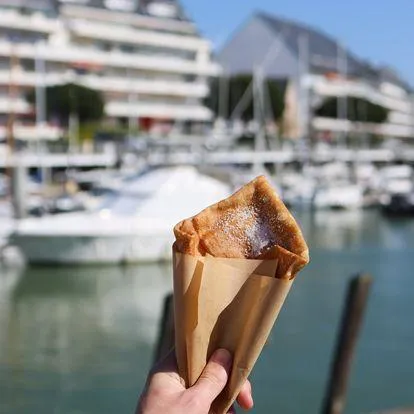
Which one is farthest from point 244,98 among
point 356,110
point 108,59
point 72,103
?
point 356,110

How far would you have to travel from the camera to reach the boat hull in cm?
2477

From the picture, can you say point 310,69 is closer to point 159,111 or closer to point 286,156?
point 159,111

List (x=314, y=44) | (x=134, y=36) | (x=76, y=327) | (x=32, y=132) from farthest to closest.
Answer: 1. (x=314, y=44)
2. (x=134, y=36)
3. (x=32, y=132)
4. (x=76, y=327)

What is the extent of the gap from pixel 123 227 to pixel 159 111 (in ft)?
156

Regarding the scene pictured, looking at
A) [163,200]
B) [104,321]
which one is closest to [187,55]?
[163,200]

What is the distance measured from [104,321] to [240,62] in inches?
3266

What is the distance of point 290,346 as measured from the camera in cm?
1513

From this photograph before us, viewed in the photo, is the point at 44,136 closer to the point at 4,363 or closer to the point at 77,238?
the point at 77,238

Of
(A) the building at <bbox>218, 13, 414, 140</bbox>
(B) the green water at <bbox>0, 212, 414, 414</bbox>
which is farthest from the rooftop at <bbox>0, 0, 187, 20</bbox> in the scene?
(B) the green water at <bbox>0, 212, 414, 414</bbox>

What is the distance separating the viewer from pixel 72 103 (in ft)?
198

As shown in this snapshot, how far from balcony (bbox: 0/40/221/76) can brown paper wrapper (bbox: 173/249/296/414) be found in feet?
194

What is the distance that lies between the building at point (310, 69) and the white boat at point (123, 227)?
58297mm

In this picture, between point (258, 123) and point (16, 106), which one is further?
point (258, 123)

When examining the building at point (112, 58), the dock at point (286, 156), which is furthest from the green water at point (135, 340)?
the building at point (112, 58)
